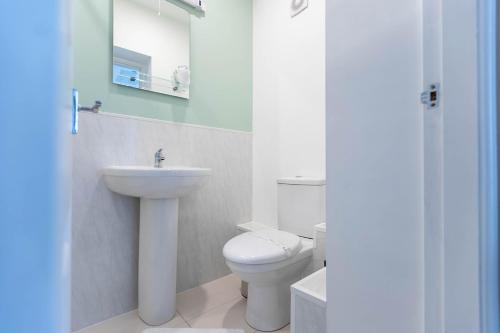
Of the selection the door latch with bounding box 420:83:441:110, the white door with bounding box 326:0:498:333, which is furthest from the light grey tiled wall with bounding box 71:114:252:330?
the door latch with bounding box 420:83:441:110

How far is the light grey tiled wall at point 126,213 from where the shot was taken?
1.21 m

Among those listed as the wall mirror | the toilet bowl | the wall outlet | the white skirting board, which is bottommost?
the white skirting board

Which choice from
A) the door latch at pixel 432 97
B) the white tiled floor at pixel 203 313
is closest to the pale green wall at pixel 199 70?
the white tiled floor at pixel 203 313

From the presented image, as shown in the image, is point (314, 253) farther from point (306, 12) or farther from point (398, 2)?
point (306, 12)

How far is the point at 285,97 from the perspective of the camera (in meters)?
1.78

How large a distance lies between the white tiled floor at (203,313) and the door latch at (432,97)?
122cm

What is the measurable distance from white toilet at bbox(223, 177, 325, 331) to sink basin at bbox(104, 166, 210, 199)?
1.23ft

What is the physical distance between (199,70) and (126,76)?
50cm

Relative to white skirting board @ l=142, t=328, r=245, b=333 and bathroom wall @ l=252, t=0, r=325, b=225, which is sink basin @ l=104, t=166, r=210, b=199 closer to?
white skirting board @ l=142, t=328, r=245, b=333

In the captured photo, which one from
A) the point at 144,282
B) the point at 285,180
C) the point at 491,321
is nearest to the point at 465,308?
the point at 491,321

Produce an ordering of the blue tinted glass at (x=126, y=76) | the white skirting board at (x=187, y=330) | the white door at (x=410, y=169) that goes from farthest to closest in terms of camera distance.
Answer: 1. the blue tinted glass at (x=126, y=76)
2. the white skirting board at (x=187, y=330)
3. the white door at (x=410, y=169)

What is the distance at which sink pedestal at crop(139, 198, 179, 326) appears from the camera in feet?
4.06

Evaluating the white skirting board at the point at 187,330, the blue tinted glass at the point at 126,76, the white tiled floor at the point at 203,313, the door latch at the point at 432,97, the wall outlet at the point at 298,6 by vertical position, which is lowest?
the white tiled floor at the point at 203,313

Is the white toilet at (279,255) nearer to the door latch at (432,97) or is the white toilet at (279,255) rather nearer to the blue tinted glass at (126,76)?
the door latch at (432,97)
